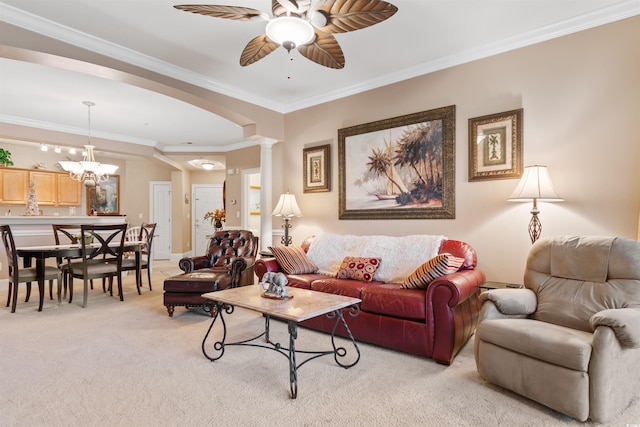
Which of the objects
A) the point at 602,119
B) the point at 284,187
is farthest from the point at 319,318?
the point at 602,119

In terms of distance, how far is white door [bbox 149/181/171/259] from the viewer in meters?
9.14

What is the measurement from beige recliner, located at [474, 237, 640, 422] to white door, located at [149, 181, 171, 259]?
27.9 ft

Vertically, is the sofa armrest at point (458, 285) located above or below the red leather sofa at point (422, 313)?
above

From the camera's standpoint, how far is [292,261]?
12.5ft

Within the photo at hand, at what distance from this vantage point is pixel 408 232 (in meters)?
3.89

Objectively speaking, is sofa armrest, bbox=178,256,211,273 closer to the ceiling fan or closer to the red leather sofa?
the red leather sofa

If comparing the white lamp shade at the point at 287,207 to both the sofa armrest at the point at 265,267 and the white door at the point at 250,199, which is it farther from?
the white door at the point at 250,199

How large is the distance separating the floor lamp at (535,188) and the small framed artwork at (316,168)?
230 centimetres

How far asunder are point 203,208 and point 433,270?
25.6ft

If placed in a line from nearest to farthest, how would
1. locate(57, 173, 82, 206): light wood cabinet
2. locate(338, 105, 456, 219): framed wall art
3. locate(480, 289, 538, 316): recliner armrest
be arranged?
locate(480, 289, 538, 316): recliner armrest < locate(338, 105, 456, 219): framed wall art < locate(57, 173, 82, 206): light wood cabinet

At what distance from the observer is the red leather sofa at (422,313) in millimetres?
2588

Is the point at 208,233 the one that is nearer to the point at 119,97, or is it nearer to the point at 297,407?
the point at 119,97

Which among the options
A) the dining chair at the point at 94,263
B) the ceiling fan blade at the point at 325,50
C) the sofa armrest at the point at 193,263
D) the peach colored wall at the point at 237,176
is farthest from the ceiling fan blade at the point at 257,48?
the peach colored wall at the point at 237,176

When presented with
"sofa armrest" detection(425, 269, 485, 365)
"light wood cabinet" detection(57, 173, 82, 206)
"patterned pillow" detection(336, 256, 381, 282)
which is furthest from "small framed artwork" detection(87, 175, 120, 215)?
"sofa armrest" detection(425, 269, 485, 365)
